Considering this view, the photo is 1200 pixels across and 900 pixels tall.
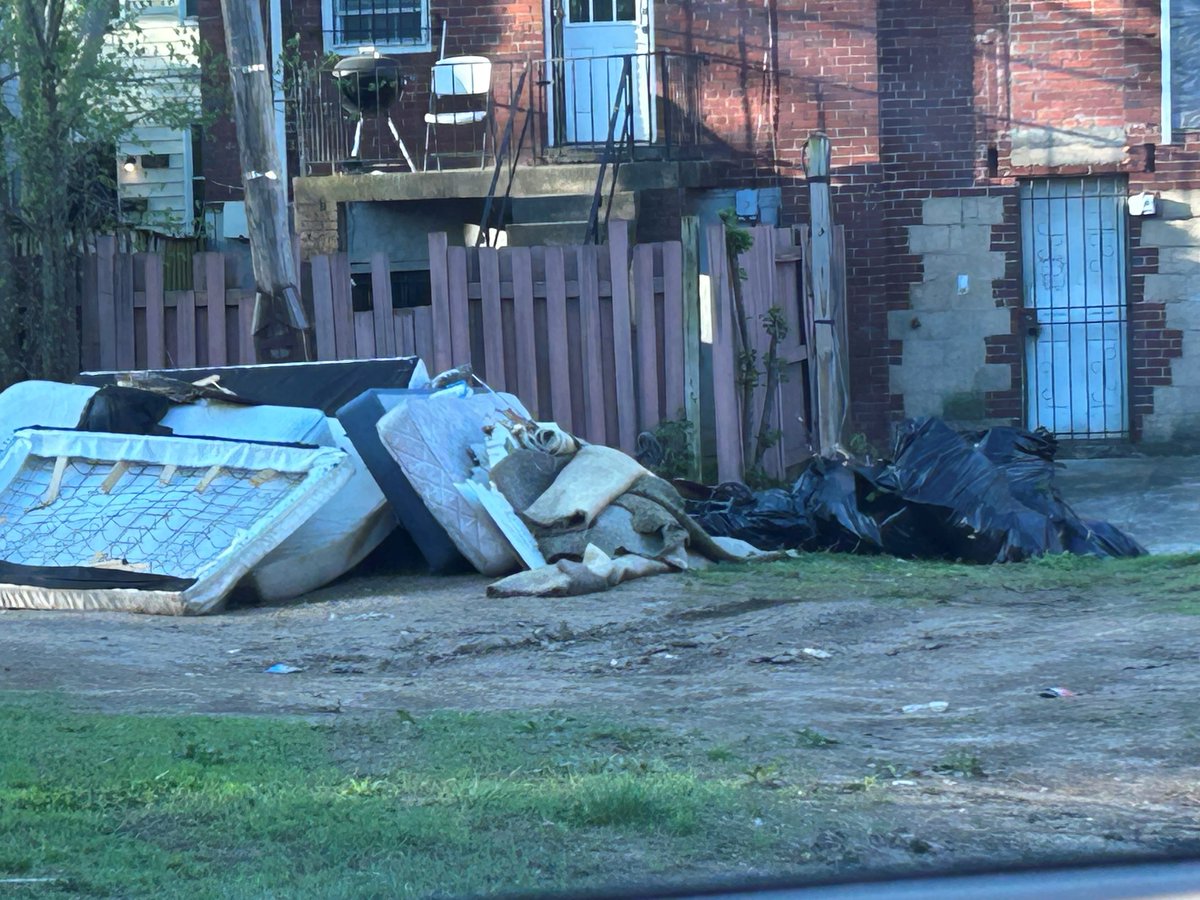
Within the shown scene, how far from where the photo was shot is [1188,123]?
12.7 m

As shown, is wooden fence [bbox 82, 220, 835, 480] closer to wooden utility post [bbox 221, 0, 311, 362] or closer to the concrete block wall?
wooden utility post [bbox 221, 0, 311, 362]

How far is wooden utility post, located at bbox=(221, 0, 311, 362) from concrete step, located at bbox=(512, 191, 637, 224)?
3.00 m

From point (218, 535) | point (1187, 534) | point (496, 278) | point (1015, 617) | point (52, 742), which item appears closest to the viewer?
point (52, 742)

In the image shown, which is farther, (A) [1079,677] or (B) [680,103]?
(B) [680,103]

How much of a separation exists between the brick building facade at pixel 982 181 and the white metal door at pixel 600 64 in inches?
13.4

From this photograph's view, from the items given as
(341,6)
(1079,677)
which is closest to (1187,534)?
(1079,677)

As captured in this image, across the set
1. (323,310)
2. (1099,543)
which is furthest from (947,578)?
(323,310)

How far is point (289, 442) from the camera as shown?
7875 millimetres

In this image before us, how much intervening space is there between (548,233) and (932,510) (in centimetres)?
475

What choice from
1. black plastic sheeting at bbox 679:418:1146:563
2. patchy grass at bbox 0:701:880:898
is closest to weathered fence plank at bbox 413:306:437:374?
black plastic sheeting at bbox 679:418:1146:563

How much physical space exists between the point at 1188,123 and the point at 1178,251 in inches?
44.1

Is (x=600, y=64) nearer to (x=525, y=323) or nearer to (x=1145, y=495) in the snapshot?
(x=525, y=323)

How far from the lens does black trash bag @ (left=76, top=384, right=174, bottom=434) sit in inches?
320

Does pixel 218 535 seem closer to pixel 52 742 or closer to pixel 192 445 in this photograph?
pixel 192 445
